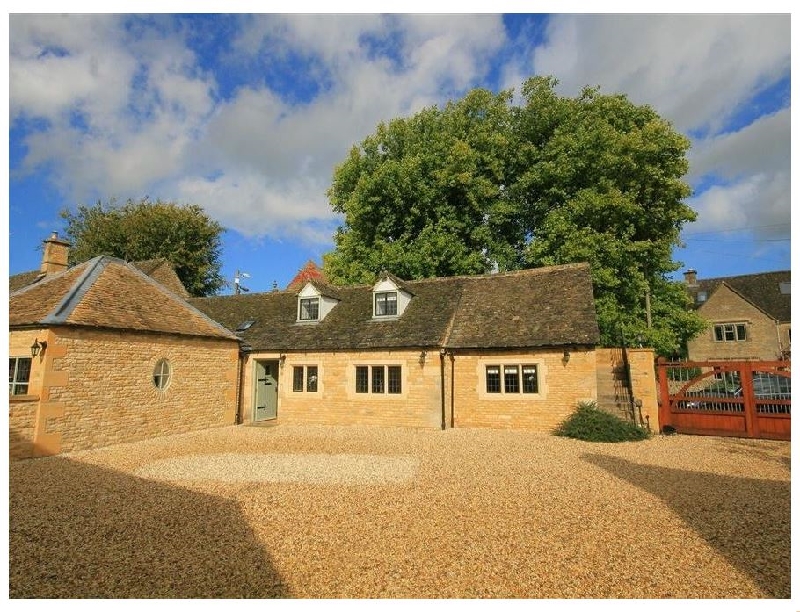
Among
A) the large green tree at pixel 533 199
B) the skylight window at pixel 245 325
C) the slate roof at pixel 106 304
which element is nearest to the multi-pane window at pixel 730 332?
A: the large green tree at pixel 533 199

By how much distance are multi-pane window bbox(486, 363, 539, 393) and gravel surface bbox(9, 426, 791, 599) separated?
4.12m

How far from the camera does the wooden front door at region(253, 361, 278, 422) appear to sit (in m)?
18.4

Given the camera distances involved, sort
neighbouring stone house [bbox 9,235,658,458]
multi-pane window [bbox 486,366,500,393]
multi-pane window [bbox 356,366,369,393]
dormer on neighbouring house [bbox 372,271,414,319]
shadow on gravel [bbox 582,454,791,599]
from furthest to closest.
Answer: dormer on neighbouring house [bbox 372,271,414,319] < multi-pane window [bbox 356,366,369,393] < multi-pane window [bbox 486,366,500,393] < neighbouring stone house [bbox 9,235,658,458] < shadow on gravel [bbox 582,454,791,599]

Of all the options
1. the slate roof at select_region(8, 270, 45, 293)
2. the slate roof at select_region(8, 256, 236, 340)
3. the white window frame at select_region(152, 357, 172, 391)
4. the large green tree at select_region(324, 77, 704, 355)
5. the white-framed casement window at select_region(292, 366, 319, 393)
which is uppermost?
the large green tree at select_region(324, 77, 704, 355)

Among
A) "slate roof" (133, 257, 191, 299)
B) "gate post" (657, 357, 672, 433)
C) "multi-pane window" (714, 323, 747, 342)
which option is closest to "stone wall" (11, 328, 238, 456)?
"slate roof" (133, 257, 191, 299)

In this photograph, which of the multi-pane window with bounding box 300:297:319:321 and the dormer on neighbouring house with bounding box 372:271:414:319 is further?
the multi-pane window with bounding box 300:297:319:321

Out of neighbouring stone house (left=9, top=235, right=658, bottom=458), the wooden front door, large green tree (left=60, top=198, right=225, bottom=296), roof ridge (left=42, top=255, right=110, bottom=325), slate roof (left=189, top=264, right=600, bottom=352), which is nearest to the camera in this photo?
roof ridge (left=42, top=255, right=110, bottom=325)

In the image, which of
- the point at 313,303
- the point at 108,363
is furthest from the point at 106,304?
the point at 313,303

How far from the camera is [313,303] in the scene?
2003 centimetres

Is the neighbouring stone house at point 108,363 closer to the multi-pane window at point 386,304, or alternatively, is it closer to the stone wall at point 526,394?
the multi-pane window at point 386,304

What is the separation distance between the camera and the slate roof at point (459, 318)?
618 inches

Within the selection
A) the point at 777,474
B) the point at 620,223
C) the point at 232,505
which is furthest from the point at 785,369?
the point at 232,505

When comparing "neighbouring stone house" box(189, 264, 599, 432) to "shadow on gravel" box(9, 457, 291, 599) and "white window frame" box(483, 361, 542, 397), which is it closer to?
"white window frame" box(483, 361, 542, 397)

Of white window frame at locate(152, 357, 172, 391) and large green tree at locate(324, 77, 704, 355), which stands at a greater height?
large green tree at locate(324, 77, 704, 355)
